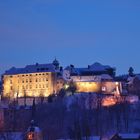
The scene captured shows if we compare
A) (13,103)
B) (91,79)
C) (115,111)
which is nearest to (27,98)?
(13,103)

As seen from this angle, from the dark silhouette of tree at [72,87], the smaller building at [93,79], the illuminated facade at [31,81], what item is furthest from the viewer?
the illuminated facade at [31,81]

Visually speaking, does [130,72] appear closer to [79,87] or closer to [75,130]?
[79,87]

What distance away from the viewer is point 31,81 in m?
99.9

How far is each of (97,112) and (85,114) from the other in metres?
1.42

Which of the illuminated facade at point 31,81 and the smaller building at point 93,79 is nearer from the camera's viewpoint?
the smaller building at point 93,79

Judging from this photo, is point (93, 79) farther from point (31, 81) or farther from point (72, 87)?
point (31, 81)

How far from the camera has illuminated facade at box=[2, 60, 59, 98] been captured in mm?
96588

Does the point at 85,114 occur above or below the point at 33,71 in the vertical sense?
below

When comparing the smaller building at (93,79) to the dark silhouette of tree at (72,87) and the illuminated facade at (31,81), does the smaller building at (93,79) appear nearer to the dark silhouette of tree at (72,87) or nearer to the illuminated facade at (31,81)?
the dark silhouette of tree at (72,87)

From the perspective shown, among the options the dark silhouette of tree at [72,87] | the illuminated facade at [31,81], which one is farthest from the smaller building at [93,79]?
the illuminated facade at [31,81]

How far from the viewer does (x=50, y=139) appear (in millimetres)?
68812

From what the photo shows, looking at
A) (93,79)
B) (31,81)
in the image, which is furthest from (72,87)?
(31,81)

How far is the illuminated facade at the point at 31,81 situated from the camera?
317 ft

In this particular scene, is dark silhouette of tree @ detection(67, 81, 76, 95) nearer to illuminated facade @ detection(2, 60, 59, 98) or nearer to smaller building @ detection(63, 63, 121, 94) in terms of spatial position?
smaller building @ detection(63, 63, 121, 94)
